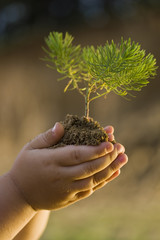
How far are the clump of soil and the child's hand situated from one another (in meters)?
0.01

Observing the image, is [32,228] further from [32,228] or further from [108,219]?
[108,219]

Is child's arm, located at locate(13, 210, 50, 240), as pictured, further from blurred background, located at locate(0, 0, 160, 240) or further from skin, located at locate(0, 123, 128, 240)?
blurred background, located at locate(0, 0, 160, 240)

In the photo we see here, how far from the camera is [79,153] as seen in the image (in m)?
0.44

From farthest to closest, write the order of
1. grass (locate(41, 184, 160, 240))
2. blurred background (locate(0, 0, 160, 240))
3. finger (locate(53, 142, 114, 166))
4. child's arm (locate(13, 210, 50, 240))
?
1. blurred background (locate(0, 0, 160, 240))
2. grass (locate(41, 184, 160, 240))
3. child's arm (locate(13, 210, 50, 240))
4. finger (locate(53, 142, 114, 166))

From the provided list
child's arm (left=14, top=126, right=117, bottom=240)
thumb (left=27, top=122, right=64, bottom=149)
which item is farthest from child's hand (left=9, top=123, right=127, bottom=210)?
child's arm (left=14, top=126, right=117, bottom=240)

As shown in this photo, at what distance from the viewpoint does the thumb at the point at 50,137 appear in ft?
1.52

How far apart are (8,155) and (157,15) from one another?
5.16 feet

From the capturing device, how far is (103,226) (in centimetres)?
159

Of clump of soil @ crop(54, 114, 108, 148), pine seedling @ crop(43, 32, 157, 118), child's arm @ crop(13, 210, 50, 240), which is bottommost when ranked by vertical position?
child's arm @ crop(13, 210, 50, 240)

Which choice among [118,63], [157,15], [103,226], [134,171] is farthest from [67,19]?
[118,63]

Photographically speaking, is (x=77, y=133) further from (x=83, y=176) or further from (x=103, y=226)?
(x=103, y=226)

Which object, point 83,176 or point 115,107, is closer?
point 83,176

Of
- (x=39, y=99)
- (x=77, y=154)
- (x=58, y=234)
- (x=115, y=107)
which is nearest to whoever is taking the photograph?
(x=77, y=154)

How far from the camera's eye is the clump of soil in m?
0.44
